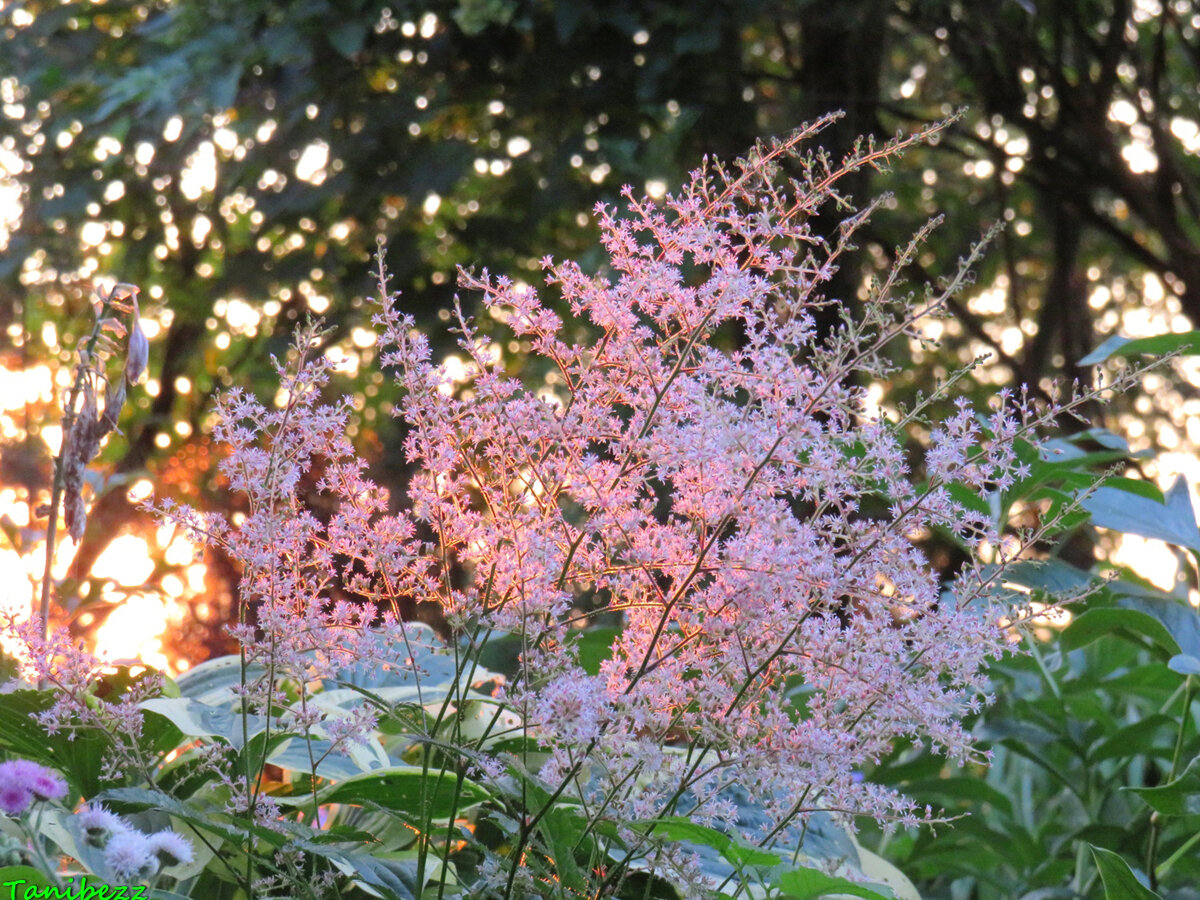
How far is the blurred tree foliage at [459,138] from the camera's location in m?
2.16

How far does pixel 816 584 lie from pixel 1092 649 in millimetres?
1322

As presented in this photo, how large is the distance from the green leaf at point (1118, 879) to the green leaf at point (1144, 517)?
1.25 feet

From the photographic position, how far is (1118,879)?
70 centimetres

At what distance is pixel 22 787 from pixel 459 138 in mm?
2164

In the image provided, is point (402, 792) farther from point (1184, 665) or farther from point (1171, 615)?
point (1171, 615)

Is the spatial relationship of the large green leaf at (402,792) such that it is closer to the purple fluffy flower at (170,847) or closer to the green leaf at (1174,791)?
the purple fluffy flower at (170,847)

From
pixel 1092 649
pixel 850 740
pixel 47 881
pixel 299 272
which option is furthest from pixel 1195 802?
pixel 299 272

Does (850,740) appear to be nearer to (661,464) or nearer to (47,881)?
(661,464)

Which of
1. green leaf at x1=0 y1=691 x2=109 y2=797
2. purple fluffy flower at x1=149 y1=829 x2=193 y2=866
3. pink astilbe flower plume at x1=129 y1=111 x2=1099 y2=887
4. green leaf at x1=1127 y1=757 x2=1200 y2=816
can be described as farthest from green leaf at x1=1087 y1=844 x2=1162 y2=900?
green leaf at x1=0 y1=691 x2=109 y2=797

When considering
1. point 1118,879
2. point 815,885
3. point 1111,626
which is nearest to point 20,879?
point 815,885

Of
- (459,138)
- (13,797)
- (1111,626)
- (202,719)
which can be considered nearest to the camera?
(13,797)

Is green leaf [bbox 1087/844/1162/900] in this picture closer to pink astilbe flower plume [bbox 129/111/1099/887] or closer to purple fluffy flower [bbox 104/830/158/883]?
pink astilbe flower plume [bbox 129/111/1099/887]

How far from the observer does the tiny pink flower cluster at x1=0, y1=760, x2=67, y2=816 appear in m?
0.47

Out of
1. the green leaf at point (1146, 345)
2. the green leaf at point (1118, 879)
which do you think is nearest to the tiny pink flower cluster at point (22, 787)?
the green leaf at point (1118, 879)
